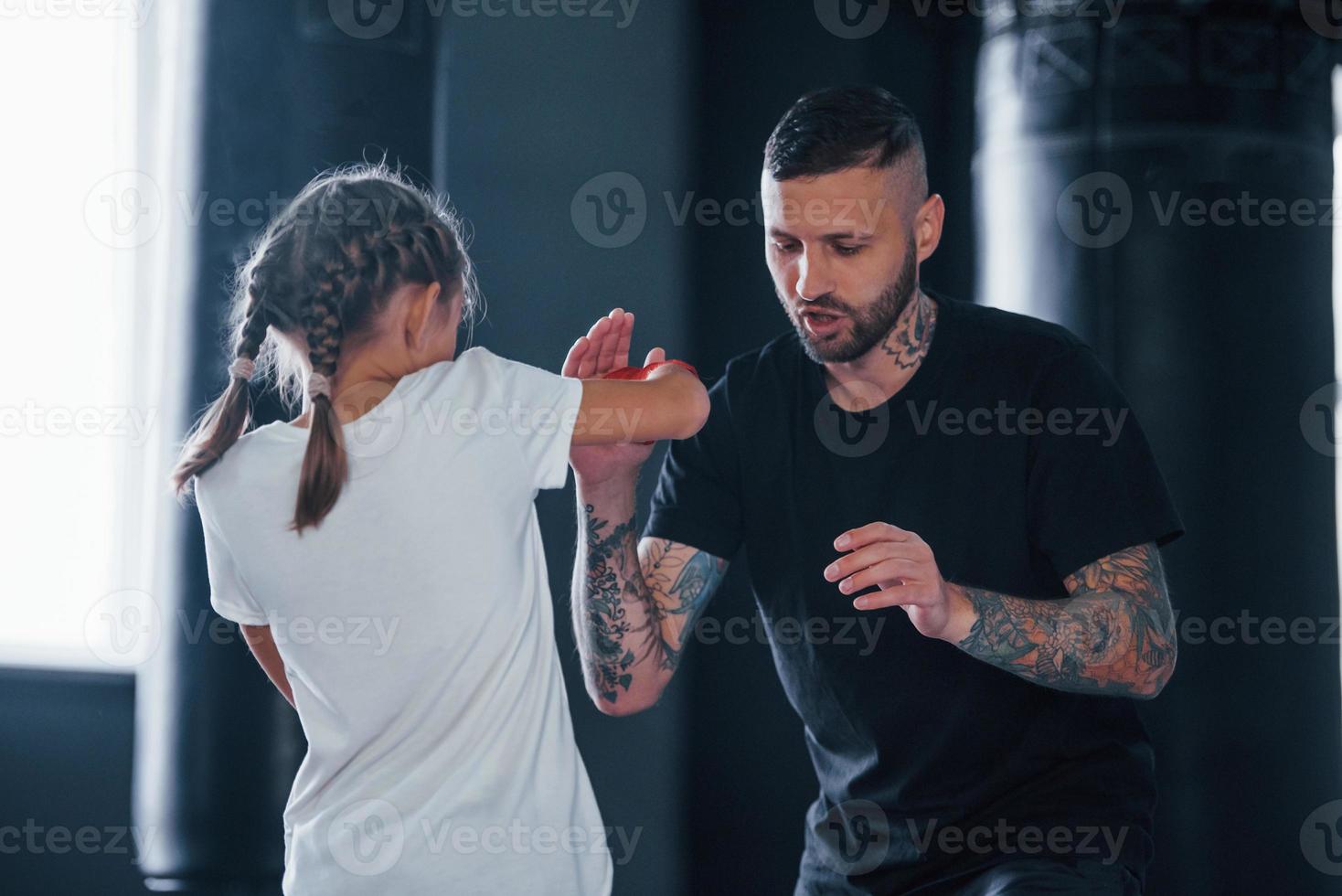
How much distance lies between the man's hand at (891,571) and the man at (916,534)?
48 millimetres

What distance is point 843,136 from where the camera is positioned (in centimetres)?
147

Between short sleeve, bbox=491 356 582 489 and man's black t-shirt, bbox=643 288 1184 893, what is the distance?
475mm

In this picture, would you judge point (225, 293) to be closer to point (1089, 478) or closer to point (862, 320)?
point (862, 320)

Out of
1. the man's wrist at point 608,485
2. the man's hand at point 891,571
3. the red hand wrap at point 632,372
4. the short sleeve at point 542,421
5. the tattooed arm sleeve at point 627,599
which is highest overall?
the red hand wrap at point 632,372

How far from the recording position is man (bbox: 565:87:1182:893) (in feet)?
4.34

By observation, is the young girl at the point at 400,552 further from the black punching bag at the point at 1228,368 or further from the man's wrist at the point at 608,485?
the black punching bag at the point at 1228,368

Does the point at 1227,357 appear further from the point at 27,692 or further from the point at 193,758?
the point at 27,692

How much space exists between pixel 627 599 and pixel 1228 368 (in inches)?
42.4

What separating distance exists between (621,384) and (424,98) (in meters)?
0.96

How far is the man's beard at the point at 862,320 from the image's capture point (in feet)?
4.88

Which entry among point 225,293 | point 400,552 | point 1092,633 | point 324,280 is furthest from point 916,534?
point 225,293

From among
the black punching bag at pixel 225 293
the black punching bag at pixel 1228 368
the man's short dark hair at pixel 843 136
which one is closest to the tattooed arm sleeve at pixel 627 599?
the man's short dark hair at pixel 843 136

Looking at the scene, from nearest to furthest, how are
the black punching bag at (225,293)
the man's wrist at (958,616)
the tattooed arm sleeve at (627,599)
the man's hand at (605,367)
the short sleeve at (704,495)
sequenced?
the man's wrist at (958,616) < the man's hand at (605,367) < the tattooed arm sleeve at (627,599) < the short sleeve at (704,495) < the black punching bag at (225,293)

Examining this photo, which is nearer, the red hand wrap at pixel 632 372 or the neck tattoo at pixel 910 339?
the red hand wrap at pixel 632 372
